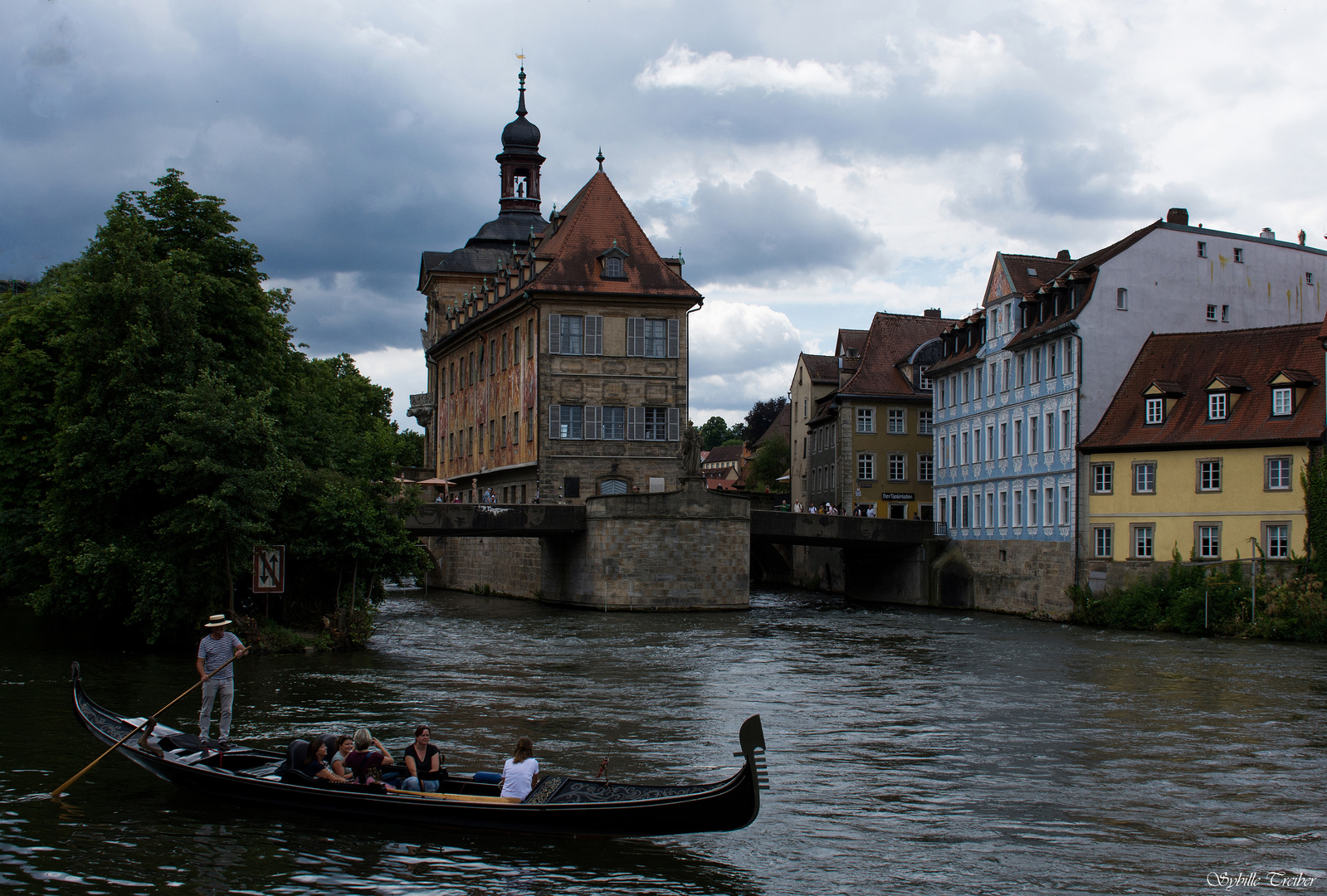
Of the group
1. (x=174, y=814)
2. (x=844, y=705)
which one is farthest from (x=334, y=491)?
(x=174, y=814)

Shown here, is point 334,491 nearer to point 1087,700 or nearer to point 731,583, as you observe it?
point 1087,700

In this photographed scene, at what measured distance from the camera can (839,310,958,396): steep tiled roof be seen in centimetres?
7150

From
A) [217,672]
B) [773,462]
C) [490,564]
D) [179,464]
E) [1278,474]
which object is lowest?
[217,672]

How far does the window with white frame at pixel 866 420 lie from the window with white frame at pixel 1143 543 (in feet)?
89.8

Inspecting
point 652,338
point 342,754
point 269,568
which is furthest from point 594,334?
point 342,754

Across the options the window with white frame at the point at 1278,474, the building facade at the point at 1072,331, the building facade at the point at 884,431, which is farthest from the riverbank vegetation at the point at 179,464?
the building facade at the point at 884,431

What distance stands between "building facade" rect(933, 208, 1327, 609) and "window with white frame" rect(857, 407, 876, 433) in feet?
47.6

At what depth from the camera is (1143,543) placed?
4431 cm

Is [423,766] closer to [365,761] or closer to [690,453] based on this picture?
[365,761]

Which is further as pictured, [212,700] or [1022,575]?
[1022,575]

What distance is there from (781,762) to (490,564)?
49861 millimetres

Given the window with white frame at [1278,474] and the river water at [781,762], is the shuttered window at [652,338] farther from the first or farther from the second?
the window with white frame at [1278,474]

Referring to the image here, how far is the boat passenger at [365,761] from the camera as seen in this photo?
583 inches

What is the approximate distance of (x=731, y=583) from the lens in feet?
170
